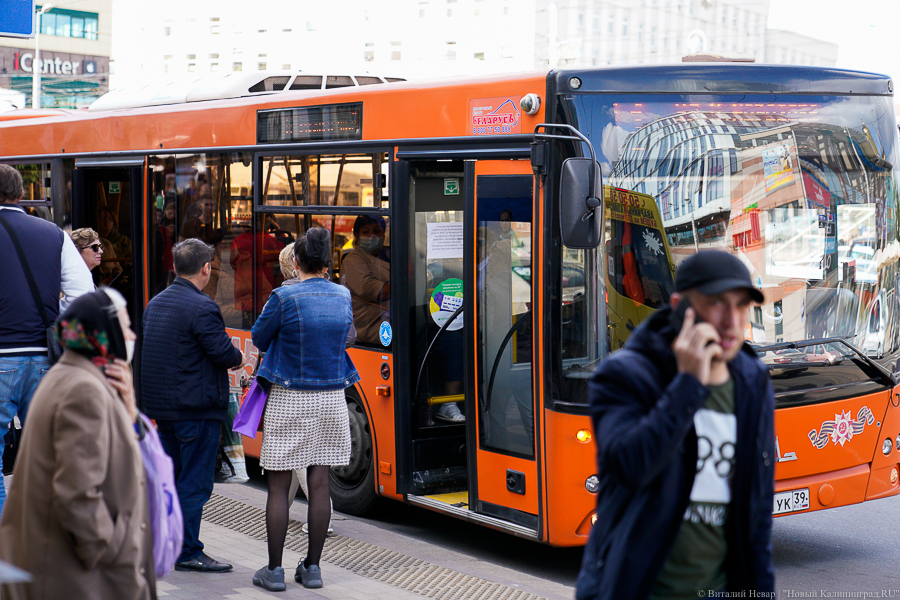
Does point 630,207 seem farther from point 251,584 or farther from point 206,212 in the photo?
point 206,212

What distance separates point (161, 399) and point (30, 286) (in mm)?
846

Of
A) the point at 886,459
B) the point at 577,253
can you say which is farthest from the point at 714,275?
the point at 886,459

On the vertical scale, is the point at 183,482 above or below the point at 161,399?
below

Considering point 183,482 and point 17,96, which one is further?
point 17,96

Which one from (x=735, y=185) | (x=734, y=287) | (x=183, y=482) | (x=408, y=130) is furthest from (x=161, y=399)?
(x=734, y=287)

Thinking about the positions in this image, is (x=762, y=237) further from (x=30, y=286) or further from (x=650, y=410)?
(x=30, y=286)

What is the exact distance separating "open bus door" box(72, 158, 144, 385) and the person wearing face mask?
9.05ft

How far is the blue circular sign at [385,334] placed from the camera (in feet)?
22.2

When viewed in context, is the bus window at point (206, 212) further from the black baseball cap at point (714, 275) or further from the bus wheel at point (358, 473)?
the black baseball cap at point (714, 275)

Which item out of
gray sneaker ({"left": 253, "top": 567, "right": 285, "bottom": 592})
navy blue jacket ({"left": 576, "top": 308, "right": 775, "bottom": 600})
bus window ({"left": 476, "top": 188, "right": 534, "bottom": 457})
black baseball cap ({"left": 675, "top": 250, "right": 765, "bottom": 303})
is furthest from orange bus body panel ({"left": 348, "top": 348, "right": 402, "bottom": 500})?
black baseball cap ({"left": 675, "top": 250, "right": 765, "bottom": 303})

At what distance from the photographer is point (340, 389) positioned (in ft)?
18.0

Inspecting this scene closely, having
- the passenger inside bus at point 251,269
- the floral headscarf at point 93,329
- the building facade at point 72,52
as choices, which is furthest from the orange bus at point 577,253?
the building facade at point 72,52

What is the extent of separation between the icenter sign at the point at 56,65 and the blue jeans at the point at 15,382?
73.2 m

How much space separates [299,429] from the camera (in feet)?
17.7
